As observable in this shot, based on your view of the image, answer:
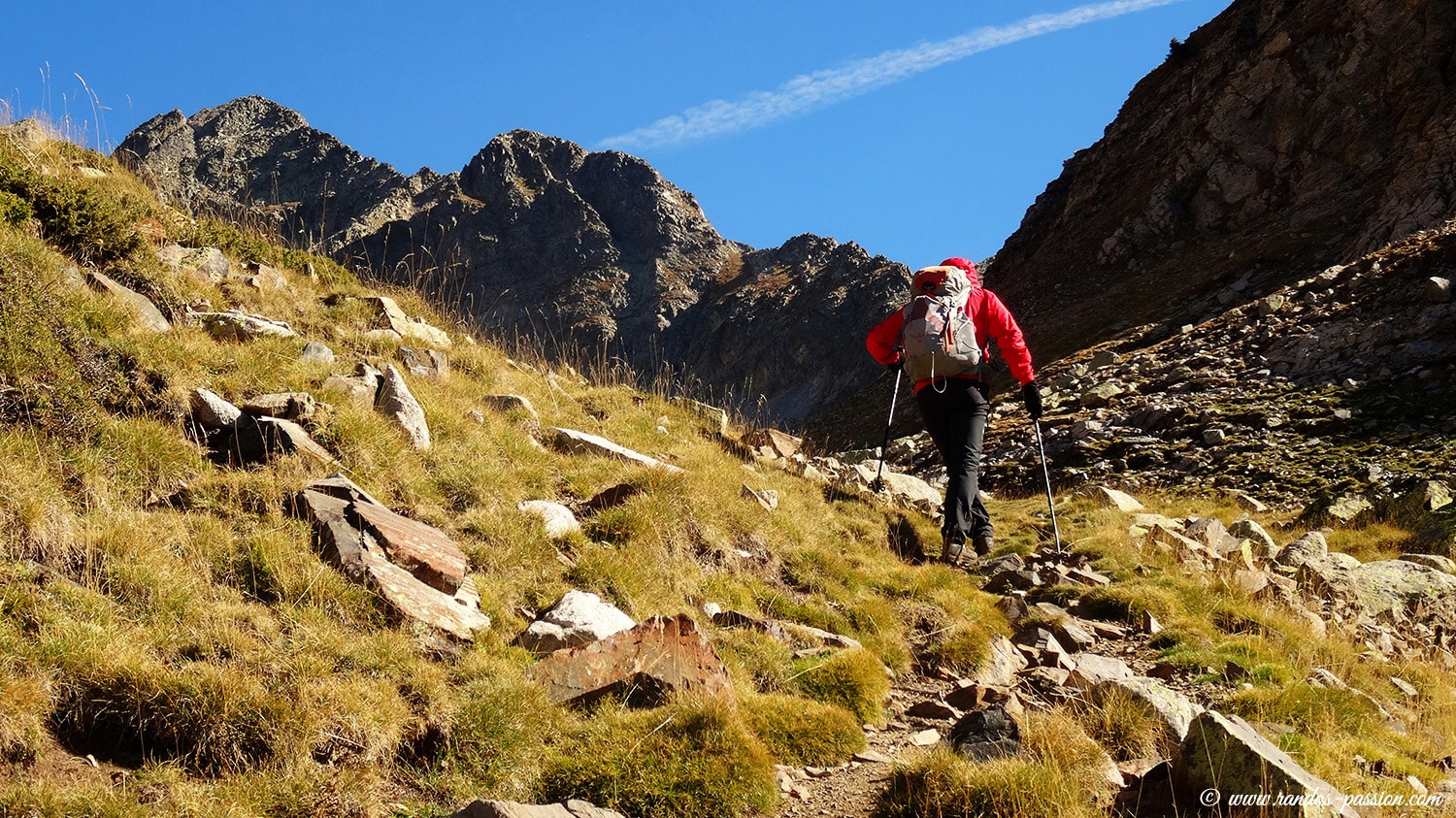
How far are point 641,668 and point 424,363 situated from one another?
5.47 meters

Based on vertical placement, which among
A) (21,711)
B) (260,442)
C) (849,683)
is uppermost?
(260,442)

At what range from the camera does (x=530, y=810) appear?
3.31 metres

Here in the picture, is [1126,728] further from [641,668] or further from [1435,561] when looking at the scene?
[1435,561]

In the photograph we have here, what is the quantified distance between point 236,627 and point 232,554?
752mm

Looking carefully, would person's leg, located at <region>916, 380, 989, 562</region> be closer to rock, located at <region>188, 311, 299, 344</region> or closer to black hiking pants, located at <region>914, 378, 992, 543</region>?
black hiking pants, located at <region>914, 378, 992, 543</region>

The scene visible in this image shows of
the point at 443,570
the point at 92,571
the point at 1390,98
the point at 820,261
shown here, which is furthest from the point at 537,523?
the point at 820,261

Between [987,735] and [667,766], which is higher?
[987,735]

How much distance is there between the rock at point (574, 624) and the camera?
5047 millimetres

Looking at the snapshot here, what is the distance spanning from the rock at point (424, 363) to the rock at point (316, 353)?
868mm

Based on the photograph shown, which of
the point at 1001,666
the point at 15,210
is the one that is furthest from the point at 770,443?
the point at 15,210

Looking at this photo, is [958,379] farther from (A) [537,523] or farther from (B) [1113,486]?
(B) [1113,486]

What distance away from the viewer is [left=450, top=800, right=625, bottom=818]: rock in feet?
10.5

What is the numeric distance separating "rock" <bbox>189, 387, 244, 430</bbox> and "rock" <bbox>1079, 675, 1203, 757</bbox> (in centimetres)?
551

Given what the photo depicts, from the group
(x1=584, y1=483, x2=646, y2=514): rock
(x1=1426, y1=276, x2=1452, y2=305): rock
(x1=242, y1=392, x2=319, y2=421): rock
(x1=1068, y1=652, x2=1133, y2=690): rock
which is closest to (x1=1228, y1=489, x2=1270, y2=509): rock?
(x1=1426, y1=276, x2=1452, y2=305): rock
